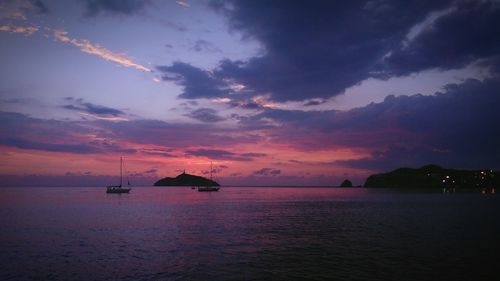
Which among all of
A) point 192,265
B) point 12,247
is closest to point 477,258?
point 192,265

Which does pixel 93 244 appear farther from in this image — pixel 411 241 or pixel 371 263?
pixel 411 241

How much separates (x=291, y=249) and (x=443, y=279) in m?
16.1

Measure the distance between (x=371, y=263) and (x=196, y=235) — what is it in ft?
85.9

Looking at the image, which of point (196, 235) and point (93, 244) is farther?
point (196, 235)

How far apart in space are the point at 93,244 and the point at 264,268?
23.5m

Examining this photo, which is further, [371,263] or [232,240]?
[232,240]

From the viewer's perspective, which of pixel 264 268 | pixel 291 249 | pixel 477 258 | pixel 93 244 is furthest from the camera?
pixel 93 244

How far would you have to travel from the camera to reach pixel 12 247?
139ft

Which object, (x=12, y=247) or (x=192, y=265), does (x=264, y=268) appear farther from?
(x=12, y=247)

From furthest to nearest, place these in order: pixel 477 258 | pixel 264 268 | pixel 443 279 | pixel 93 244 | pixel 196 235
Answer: pixel 196 235 → pixel 93 244 → pixel 477 258 → pixel 264 268 → pixel 443 279

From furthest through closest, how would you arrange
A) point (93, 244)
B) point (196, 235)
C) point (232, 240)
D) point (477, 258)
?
point (196, 235) → point (232, 240) → point (93, 244) → point (477, 258)

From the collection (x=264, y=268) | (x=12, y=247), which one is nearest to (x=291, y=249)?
(x=264, y=268)

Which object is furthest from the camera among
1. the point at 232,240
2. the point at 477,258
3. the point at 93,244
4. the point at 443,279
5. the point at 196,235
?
the point at 196,235

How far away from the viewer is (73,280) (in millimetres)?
28219
